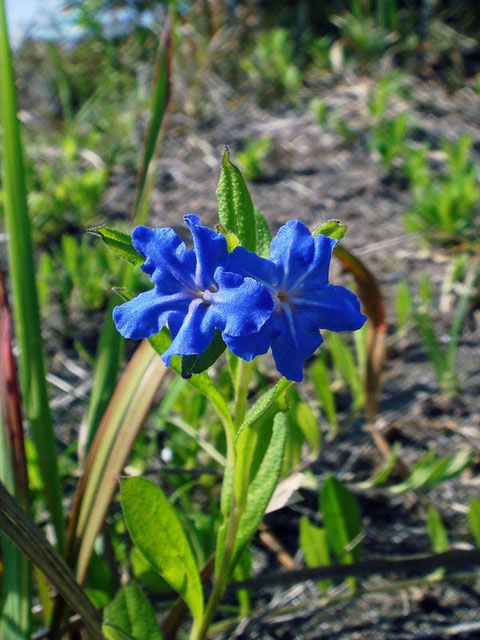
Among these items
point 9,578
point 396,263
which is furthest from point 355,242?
point 9,578

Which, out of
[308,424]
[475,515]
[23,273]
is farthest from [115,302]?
[475,515]

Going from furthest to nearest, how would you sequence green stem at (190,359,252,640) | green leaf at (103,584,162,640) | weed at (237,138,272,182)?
weed at (237,138,272,182) < green leaf at (103,584,162,640) < green stem at (190,359,252,640)

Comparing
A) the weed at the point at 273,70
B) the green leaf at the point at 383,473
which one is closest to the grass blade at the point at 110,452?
the green leaf at the point at 383,473

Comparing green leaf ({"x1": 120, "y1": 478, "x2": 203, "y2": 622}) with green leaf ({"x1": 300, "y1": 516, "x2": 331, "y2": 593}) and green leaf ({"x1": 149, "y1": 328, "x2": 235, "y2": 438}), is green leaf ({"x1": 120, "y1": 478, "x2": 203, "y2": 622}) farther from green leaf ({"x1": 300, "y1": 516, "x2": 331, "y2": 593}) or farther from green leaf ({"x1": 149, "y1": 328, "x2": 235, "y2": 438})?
green leaf ({"x1": 300, "y1": 516, "x2": 331, "y2": 593})

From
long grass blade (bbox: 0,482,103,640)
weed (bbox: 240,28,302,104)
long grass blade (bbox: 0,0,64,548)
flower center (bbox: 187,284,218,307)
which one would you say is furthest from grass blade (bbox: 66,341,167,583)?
weed (bbox: 240,28,302,104)

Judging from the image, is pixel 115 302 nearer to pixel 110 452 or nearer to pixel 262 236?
pixel 110 452

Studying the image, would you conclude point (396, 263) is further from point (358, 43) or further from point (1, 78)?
point (358, 43)
